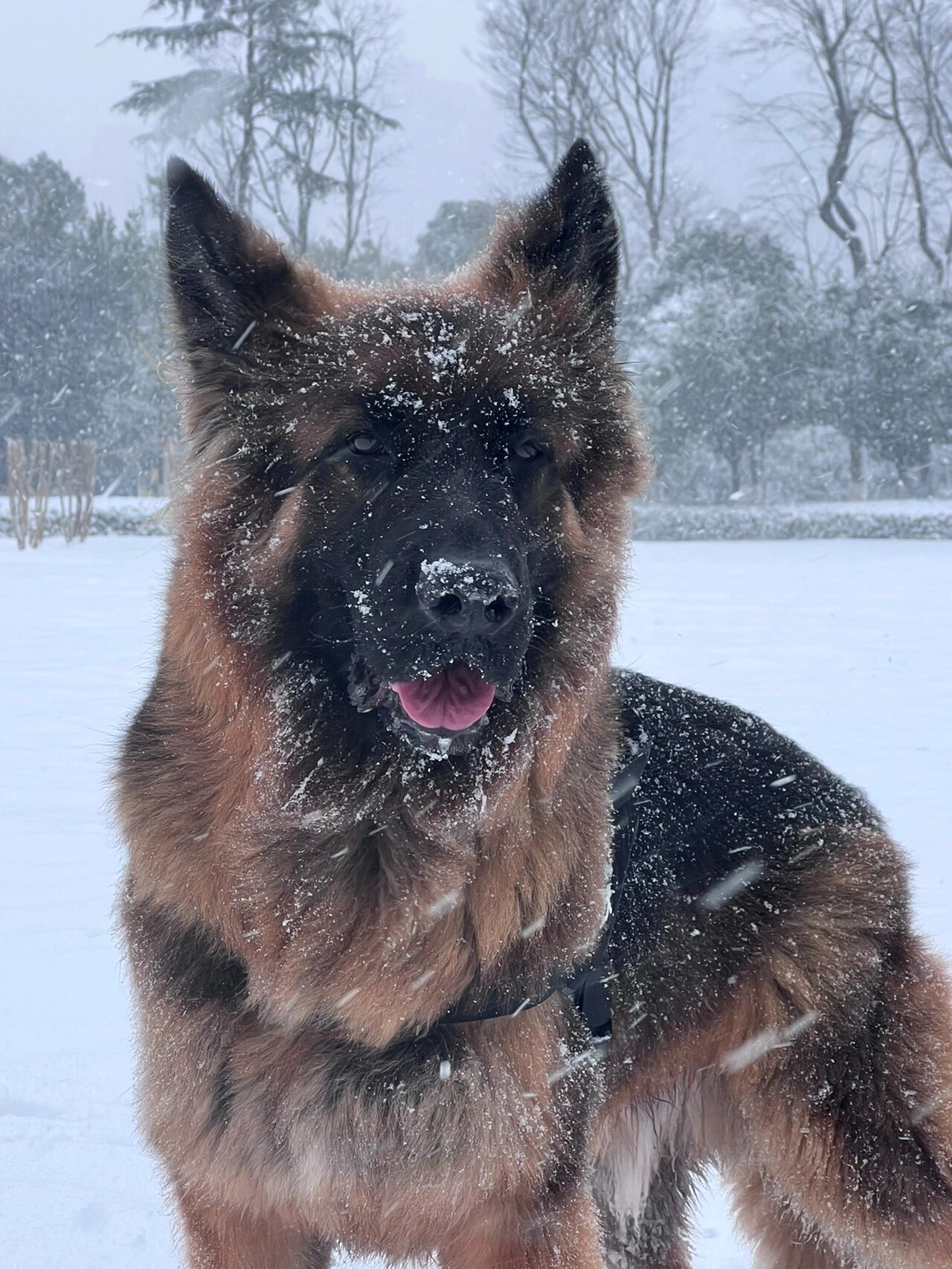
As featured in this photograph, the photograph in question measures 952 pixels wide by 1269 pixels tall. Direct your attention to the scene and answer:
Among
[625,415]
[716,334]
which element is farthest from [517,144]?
[625,415]

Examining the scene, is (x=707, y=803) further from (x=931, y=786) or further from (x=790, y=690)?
(x=790, y=690)

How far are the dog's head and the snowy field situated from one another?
346mm

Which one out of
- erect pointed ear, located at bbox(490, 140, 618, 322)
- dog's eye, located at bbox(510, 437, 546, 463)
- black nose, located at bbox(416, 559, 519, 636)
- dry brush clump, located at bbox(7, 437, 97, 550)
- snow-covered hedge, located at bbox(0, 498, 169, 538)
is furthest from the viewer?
snow-covered hedge, located at bbox(0, 498, 169, 538)

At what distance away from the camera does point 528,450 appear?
9.20 ft

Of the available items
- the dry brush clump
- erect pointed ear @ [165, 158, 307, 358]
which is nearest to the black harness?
erect pointed ear @ [165, 158, 307, 358]

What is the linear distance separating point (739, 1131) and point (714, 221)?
3099 cm

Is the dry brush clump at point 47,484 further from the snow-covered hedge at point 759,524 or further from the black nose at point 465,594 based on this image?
the black nose at point 465,594

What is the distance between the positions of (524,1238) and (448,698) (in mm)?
1149

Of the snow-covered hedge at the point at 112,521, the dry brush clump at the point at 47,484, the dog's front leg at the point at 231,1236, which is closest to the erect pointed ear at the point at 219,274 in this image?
the dog's front leg at the point at 231,1236

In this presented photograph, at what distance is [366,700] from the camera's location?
8.29 feet

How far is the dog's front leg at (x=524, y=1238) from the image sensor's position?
2.29 meters

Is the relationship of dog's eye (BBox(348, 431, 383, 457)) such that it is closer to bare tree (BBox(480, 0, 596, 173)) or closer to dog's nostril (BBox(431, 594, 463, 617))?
dog's nostril (BBox(431, 594, 463, 617))

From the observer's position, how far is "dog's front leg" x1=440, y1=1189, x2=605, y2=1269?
7.52 ft

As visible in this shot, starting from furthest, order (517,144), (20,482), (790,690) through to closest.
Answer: (517,144) < (20,482) < (790,690)
